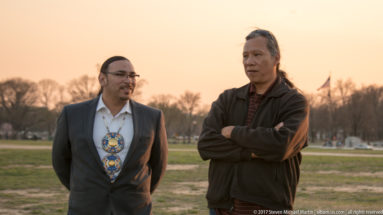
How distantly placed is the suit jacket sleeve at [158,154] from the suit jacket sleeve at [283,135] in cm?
103

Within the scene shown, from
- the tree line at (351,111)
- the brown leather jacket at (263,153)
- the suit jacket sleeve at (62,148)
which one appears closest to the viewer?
the brown leather jacket at (263,153)

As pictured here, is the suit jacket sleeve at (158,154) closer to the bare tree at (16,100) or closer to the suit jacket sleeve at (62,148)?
the suit jacket sleeve at (62,148)

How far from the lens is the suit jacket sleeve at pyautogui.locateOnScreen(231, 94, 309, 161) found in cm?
339

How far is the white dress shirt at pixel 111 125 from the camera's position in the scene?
4.02 meters

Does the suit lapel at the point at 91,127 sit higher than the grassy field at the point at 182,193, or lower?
higher

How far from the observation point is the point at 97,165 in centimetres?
395

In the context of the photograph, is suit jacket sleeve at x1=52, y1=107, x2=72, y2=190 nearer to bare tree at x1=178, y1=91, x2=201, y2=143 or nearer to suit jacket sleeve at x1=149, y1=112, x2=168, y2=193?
suit jacket sleeve at x1=149, y1=112, x2=168, y2=193

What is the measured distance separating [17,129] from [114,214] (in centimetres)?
7426

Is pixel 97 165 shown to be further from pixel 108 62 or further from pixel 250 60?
pixel 250 60

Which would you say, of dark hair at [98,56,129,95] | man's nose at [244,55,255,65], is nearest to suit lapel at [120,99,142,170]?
dark hair at [98,56,129,95]

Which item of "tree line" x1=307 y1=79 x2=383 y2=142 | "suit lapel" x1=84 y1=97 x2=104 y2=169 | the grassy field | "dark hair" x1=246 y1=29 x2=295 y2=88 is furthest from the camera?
"tree line" x1=307 y1=79 x2=383 y2=142

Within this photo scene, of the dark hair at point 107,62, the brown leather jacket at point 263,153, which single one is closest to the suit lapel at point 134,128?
→ the dark hair at point 107,62

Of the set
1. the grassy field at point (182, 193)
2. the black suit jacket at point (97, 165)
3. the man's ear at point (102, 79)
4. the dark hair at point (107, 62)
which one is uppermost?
the dark hair at point (107, 62)

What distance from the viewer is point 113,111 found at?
4195 mm
